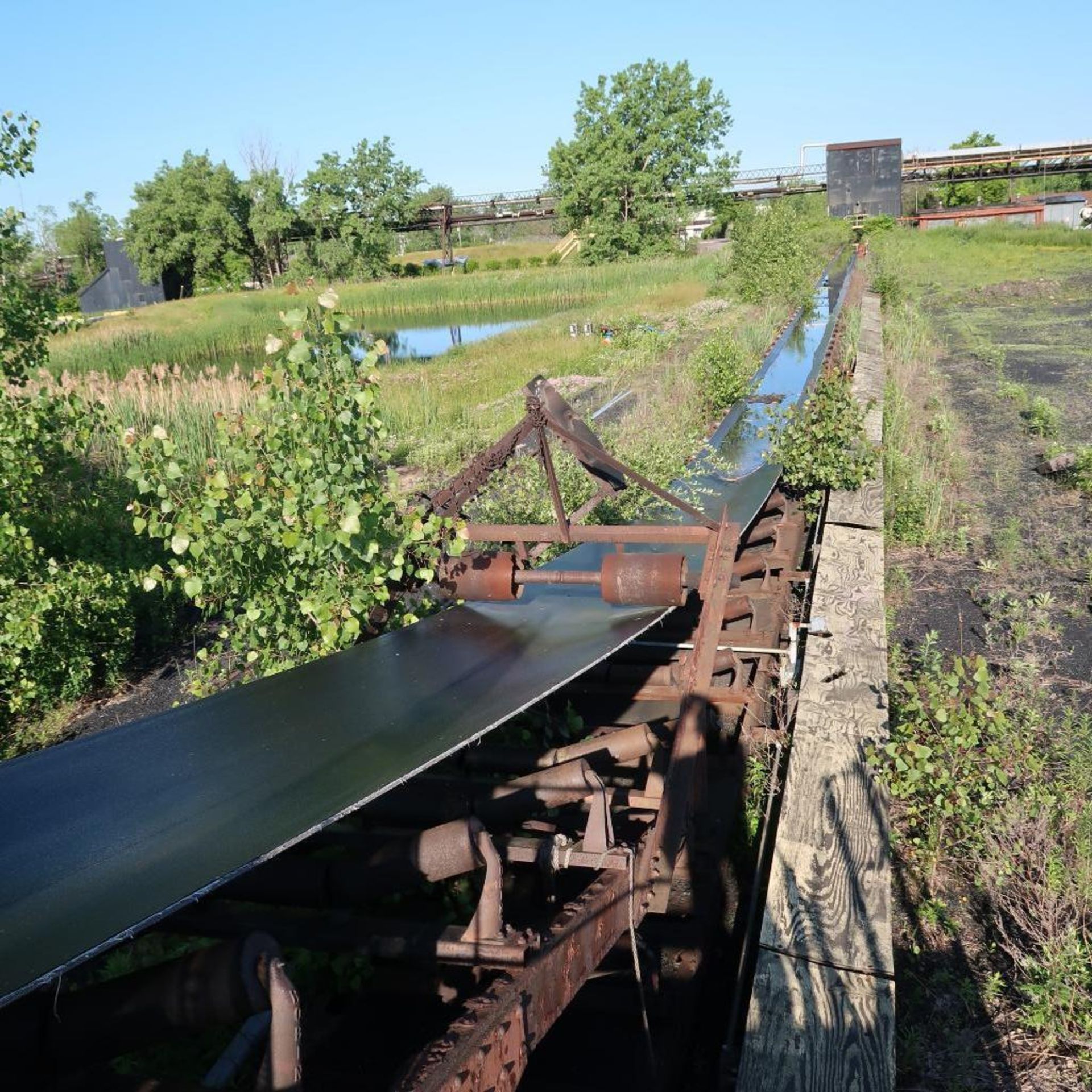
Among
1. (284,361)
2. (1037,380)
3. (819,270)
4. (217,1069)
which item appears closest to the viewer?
(217,1069)

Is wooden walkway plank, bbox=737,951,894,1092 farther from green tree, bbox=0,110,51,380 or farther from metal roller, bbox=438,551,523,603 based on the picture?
green tree, bbox=0,110,51,380

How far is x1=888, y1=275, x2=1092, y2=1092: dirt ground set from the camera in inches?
124

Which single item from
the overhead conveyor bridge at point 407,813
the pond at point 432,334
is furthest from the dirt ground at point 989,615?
the pond at point 432,334

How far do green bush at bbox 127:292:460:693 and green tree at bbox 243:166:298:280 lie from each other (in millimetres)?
59838

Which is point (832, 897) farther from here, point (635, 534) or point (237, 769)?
point (237, 769)

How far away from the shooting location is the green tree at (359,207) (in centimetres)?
Result: 5953

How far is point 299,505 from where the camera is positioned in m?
3.85

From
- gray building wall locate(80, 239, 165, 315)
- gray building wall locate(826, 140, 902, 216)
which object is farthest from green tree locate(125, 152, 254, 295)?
gray building wall locate(826, 140, 902, 216)

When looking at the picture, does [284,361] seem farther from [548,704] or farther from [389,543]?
[548,704]

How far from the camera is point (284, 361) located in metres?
3.71

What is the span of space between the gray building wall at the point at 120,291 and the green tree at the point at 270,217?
6.75 metres

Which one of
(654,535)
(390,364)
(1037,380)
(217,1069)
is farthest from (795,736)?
(390,364)

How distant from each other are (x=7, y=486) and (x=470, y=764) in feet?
13.3

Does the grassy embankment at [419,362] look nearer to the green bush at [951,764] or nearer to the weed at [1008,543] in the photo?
the green bush at [951,764]
